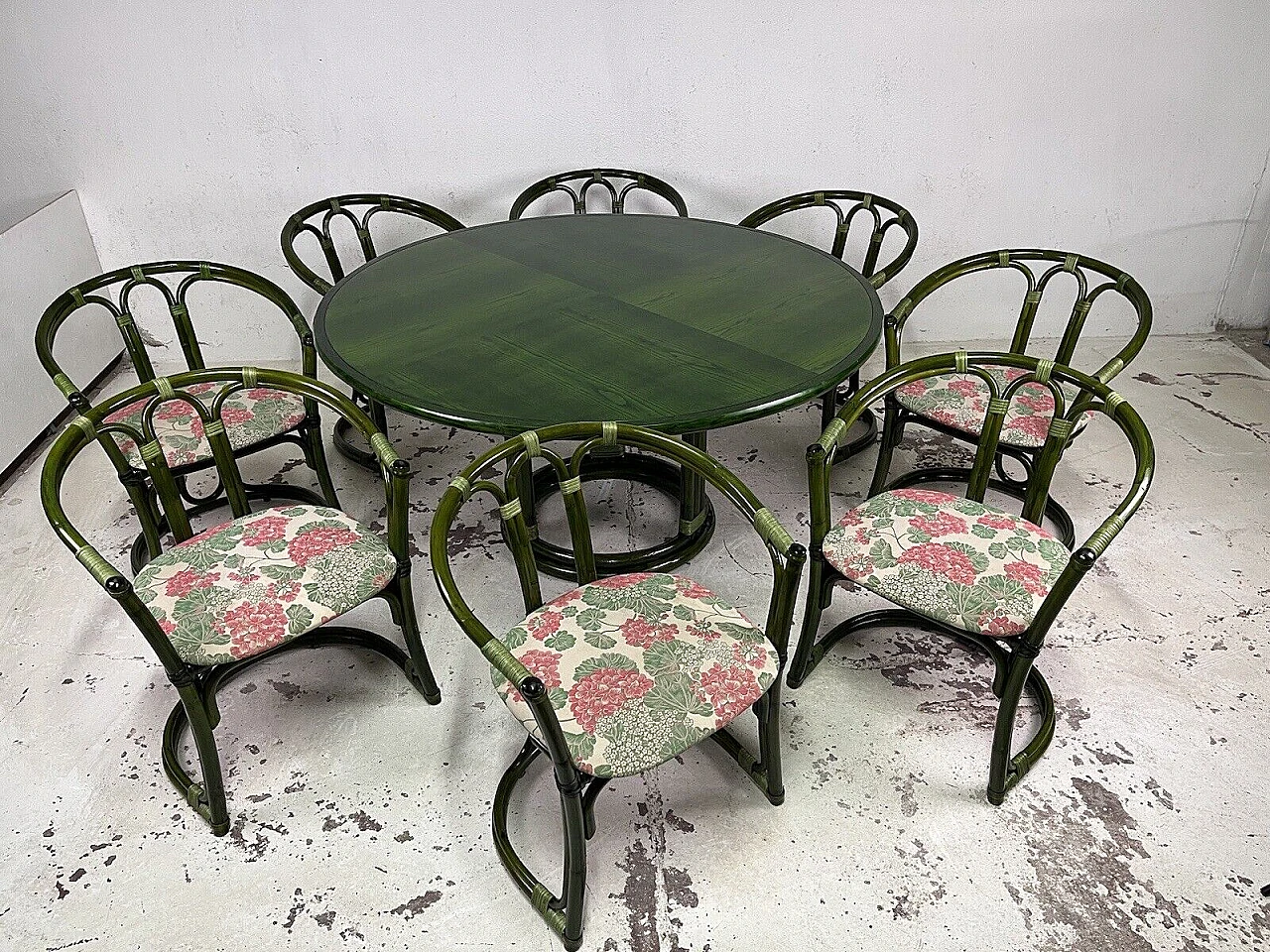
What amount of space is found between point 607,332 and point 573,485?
67 cm

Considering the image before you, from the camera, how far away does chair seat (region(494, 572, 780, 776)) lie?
1577mm

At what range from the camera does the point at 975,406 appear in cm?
262

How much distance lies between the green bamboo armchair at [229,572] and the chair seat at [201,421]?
13.3 inches

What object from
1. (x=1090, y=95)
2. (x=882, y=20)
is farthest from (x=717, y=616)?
(x=1090, y=95)

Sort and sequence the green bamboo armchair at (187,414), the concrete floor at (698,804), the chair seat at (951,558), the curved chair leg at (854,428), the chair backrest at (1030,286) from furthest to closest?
the curved chair leg at (854,428) → the chair backrest at (1030,286) → the green bamboo armchair at (187,414) → the chair seat at (951,558) → the concrete floor at (698,804)

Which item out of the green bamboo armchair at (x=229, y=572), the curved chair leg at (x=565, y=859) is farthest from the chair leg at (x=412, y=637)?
the curved chair leg at (x=565, y=859)

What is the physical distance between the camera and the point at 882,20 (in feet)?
10.6

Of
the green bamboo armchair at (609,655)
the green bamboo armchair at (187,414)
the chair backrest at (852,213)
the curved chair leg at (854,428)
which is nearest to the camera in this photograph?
the green bamboo armchair at (609,655)

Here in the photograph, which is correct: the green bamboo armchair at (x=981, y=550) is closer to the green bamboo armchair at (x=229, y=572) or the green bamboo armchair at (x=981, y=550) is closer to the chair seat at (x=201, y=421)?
the green bamboo armchair at (x=229, y=572)

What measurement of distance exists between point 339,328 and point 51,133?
1873 mm

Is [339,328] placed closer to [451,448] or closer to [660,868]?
[451,448]

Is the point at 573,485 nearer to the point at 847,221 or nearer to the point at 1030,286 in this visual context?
the point at 1030,286

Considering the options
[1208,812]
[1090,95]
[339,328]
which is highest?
[1090,95]

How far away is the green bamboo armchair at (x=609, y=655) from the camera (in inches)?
61.5
